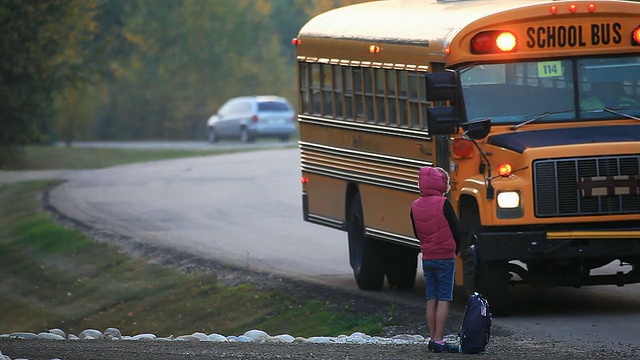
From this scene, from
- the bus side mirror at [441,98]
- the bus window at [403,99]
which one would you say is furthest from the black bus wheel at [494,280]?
the bus window at [403,99]

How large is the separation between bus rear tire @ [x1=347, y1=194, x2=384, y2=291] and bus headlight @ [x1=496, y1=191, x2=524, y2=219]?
11.8 ft

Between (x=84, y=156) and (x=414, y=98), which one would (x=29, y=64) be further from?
(x=414, y=98)

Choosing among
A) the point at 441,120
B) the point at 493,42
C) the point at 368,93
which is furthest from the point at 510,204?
the point at 368,93

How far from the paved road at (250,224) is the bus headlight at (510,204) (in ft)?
2.95

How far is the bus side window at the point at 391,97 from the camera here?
15078 mm

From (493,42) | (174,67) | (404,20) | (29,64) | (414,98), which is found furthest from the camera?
(174,67)

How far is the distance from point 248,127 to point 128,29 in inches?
637

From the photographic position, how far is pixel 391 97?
49.8 feet

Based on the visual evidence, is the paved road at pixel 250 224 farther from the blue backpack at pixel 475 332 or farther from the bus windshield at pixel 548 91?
the bus windshield at pixel 548 91

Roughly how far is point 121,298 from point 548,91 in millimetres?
7703

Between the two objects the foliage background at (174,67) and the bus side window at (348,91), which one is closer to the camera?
the bus side window at (348,91)

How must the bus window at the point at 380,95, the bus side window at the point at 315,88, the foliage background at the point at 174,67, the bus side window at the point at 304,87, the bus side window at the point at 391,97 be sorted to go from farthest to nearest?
1. the foliage background at the point at 174,67
2. the bus side window at the point at 304,87
3. the bus side window at the point at 315,88
4. the bus window at the point at 380,95
5. the bus side window at the point at 391,97

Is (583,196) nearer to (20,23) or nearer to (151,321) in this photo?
(151,321)

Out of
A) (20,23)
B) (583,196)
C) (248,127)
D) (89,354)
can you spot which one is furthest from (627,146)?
(248,127)
